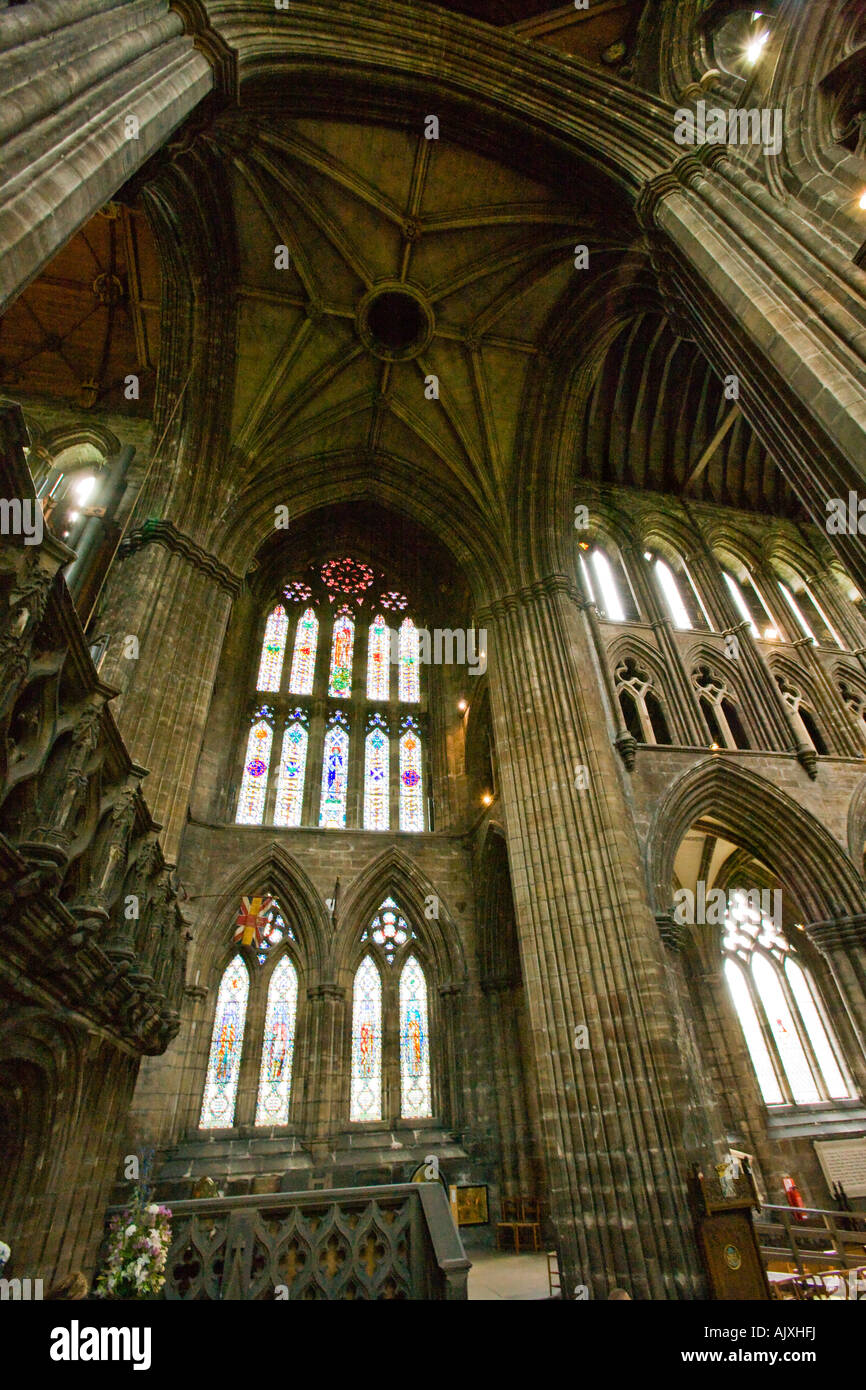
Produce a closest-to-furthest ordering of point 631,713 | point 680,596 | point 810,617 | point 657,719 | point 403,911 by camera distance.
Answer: point 631,713, point 657,719, point 403,911, point 680,596, point 810,617

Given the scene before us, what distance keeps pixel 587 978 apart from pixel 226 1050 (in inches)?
251

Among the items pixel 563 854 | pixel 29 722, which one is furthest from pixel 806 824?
pixel 29 722

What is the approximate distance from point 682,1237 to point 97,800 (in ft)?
24.4

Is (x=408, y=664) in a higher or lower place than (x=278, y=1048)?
higher

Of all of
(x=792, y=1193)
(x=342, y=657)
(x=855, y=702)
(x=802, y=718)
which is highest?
(x=342, y=657)

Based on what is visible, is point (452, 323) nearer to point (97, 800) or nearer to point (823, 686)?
point (823, 686)

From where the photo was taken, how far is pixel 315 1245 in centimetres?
409

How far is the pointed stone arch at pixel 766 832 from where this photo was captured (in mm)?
10852

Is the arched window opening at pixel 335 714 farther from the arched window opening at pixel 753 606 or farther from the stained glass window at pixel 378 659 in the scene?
the arched window opening at pixel 753 606

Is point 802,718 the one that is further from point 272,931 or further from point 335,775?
point 272,931

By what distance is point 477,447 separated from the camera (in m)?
13.9

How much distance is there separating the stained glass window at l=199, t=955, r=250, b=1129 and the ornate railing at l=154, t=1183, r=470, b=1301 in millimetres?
7070

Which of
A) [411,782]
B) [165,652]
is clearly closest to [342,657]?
[411,782]

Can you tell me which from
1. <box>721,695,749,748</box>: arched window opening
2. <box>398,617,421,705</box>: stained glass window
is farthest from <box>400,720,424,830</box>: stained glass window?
<box>721,695,749,748</box>: arched window opening
